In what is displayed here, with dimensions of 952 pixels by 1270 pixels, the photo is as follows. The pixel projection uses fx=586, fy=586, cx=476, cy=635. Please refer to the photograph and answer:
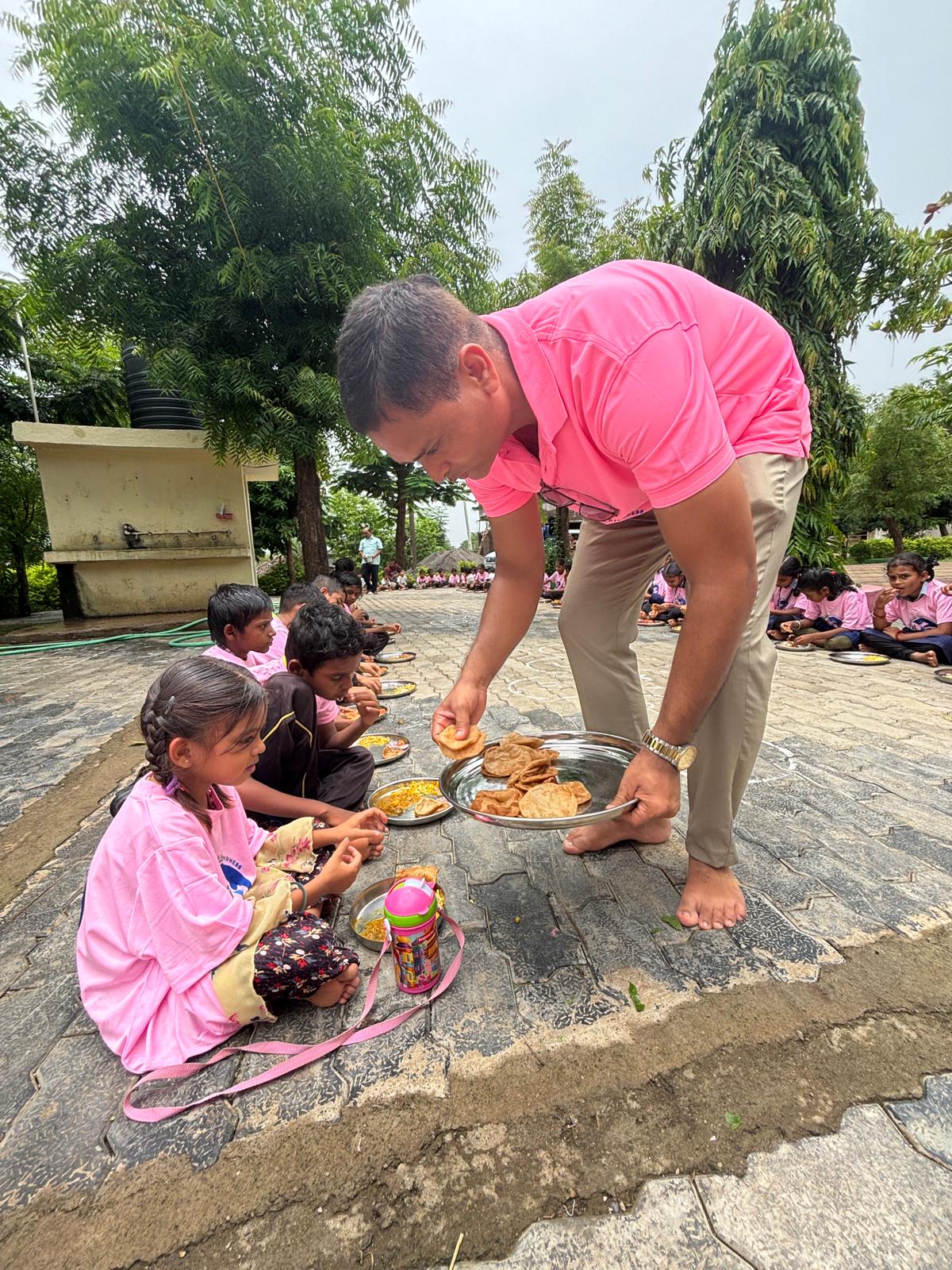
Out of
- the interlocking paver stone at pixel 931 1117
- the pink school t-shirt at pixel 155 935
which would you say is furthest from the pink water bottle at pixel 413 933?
the interlocking paver stone at pixel 931 1117

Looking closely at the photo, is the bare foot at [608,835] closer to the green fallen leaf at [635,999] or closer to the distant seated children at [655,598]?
the green fallen leaf at [635,999]

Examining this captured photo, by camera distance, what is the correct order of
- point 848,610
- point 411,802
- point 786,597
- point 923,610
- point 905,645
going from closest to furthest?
point 411,802, point 905,645, point 923,610, point 848,610, point 786,597

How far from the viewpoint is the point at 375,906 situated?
2100mm

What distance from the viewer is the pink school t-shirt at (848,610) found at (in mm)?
6418

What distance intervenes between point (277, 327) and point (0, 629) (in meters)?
8.02

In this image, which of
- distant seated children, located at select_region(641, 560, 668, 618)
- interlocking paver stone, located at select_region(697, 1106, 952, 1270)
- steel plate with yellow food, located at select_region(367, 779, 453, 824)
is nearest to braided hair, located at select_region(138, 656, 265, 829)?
steel plate with yellow food, located at select_region(367, 779, 453, 824)

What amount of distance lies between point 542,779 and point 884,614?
610cm

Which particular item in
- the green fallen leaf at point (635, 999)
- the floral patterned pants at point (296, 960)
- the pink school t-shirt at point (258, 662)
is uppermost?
the pink school t-shirt at point (258, 662)

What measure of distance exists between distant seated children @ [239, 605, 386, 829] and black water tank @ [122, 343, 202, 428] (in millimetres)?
8774

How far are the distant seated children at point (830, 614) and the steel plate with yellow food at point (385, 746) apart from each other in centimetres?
489

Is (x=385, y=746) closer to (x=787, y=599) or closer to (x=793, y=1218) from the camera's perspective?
(x=793, y=1218)

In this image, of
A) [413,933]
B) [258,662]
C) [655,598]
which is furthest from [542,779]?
[655,598]

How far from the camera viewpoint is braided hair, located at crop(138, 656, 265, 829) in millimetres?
1560

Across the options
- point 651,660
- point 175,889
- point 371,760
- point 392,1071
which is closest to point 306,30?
point 651,660
